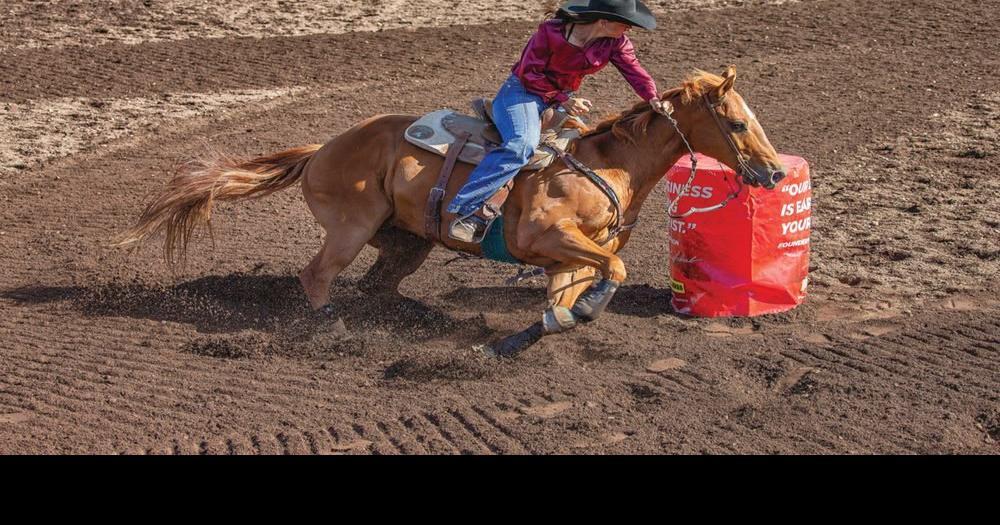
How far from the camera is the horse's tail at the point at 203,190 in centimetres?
778

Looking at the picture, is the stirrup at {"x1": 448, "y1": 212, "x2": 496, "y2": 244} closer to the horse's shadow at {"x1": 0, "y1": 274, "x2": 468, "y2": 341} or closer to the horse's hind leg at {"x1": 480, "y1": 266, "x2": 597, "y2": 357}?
the horse's hind leg at {"x1": 480, "y1": 266, "x2": 597, "y2": 357}

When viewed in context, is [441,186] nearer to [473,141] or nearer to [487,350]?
[473,141]

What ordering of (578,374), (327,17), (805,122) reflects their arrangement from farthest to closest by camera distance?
(327,17), (805,122), (578,374)

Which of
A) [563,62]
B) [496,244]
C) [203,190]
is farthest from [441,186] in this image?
[203,190]

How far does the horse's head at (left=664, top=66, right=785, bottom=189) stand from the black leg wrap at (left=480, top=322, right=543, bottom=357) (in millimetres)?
1393

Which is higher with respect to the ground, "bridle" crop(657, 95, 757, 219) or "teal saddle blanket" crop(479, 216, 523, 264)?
"bridle" crop(657, 95, 757, 219)

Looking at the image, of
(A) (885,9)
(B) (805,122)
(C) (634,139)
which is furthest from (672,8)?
(C) (634,139)

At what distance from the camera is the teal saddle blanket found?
23.4ft

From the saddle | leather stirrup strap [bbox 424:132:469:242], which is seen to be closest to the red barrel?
the saddle

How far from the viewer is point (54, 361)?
6910 millimetres

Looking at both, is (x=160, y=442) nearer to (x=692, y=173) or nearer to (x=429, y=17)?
(x=692, y=173)

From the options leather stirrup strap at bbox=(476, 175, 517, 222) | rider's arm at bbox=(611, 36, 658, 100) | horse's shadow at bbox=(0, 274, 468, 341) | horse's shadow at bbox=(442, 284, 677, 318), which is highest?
rider's arm at bbox=(611, 36, 658, 100)

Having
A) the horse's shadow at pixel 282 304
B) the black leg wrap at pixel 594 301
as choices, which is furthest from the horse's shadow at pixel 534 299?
the black leg wrap at pixel 594 301

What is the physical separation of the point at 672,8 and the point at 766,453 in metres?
10.4
